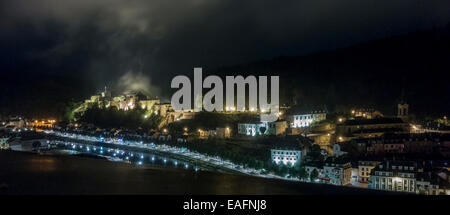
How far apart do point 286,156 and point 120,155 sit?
9.01 meters

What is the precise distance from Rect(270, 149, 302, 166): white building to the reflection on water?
3277mm

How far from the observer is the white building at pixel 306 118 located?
1972cm

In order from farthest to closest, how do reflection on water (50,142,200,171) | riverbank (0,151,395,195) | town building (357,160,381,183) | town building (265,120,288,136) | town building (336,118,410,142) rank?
town building (265,120,288,136)
town building (336,118,410,142)
reflection on water (50,142,200,171)
town building (357,160,381,183)
riverbank (0,151,395,195)

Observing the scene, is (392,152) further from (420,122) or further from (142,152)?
(142,152)

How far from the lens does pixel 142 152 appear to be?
1877 cm

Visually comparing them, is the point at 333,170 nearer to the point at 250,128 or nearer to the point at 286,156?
the point at 286,156

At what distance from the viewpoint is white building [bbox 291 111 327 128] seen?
1972 centimetres

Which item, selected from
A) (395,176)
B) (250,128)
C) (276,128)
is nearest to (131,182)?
(395,176)

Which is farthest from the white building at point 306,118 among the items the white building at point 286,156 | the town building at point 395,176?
the town building at point 395,176

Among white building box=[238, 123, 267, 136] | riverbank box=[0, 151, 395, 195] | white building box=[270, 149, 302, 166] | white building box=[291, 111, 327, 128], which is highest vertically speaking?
white building box=[291, 111, 327, 128]

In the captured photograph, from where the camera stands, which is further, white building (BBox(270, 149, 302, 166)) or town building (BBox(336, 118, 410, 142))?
town building (BBox(336, 118, 410, 142))

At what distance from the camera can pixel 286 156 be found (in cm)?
1389

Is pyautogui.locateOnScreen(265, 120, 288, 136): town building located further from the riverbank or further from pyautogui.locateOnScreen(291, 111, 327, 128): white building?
the riverbank

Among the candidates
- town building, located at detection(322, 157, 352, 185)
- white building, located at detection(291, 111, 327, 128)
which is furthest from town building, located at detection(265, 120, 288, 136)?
town building, located at detection(322, 157, 352, 185)
